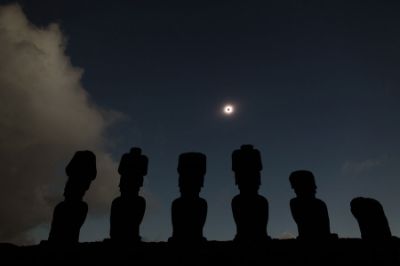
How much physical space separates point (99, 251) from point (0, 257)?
9.04 ft

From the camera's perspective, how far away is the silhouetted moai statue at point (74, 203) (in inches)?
400

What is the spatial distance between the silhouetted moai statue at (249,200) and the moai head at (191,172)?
3.48 ft

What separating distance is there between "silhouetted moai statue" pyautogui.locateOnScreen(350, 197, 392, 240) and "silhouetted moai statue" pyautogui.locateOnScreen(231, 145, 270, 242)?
308cm

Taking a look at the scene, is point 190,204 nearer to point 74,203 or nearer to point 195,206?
point 195,206

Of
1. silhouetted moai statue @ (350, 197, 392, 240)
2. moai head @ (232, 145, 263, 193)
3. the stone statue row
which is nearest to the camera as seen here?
the stone statue row

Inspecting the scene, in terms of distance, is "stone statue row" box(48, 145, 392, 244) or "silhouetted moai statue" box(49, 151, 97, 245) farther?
"silhouetted moai statue" box(49, 151, 97, 245)

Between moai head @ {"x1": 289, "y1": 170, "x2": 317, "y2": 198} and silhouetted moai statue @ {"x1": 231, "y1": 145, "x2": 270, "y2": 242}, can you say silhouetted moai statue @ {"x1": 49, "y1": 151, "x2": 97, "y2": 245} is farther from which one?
moai head @ {"x1": 289, "y1": 170, "x2": 317, "y2": 198}

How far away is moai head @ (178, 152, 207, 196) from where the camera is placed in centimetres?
1055

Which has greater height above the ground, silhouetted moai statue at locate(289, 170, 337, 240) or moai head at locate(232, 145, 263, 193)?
moai head at locate(232, 145, 263, 193)

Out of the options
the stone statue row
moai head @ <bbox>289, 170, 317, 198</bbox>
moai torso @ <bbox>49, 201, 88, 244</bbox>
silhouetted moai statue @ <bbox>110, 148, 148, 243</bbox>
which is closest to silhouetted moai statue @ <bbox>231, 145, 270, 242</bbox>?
the stone statue row

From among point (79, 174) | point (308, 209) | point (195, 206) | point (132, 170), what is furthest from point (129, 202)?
point (308, 209)

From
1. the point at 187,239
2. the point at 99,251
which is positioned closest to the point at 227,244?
the point at 187,239

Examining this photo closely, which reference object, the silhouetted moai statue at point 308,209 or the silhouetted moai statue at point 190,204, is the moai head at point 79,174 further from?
the silhouetted moai statue at point 308,209

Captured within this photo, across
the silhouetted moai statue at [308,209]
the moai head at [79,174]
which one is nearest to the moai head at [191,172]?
the silhouetted moai statue at [308,209]
